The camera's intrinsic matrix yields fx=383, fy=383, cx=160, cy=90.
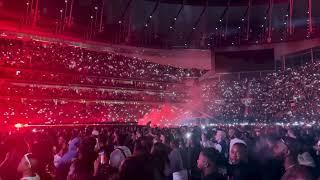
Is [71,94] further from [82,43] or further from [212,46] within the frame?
[212,46]

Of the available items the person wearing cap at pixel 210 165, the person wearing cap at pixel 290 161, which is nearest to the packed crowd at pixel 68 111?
the person wearing cap at pixel 290 161

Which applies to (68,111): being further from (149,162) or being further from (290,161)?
(290,161)

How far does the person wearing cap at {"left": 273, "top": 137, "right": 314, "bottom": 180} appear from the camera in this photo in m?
3.62

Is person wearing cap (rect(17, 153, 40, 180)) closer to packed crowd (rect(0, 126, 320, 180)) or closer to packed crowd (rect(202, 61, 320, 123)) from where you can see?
packed crowd (rect(0, 126, 320, 180))

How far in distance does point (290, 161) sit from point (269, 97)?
20585 millimetres

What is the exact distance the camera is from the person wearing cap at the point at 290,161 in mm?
3621

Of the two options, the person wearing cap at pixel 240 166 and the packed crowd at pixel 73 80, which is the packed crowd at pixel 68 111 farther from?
the person wearing cap at pixel 240 166

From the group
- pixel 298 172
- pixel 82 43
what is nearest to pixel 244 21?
pixel 82 43

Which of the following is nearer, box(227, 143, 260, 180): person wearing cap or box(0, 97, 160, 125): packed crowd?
box(227, 143, 260, 180): person wearing cap

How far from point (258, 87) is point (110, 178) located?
70.2 feet

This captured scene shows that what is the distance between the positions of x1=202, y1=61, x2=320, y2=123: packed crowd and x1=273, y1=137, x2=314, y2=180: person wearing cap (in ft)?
57.4

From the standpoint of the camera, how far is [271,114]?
969 inches

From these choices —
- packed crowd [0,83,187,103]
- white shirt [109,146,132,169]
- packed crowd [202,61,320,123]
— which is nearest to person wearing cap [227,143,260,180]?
white shirt [109,146,132,169]

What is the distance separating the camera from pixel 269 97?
984 inches
